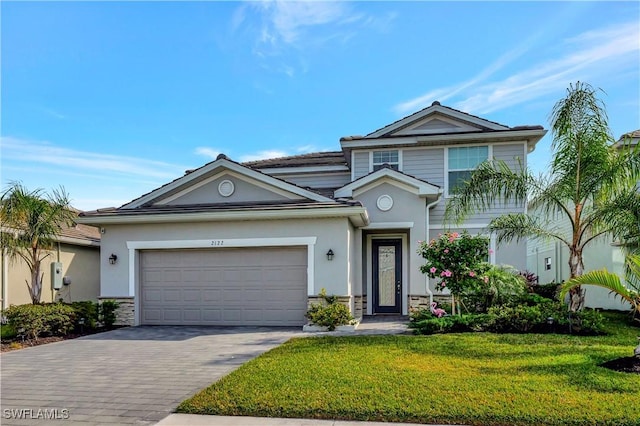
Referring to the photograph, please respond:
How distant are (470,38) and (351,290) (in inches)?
285

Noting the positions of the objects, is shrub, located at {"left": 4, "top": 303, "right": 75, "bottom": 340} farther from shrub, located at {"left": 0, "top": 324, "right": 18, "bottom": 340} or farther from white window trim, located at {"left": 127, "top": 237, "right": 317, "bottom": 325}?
white window trim, located at {"left": 127, "top": 237, "right": 317, "bottom": 325}

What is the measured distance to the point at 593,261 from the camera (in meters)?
16.0

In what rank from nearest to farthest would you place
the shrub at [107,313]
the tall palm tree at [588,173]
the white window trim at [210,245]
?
the tall palm tree at [588,173], the white window trim at [210,245], the shrub at [107,313]

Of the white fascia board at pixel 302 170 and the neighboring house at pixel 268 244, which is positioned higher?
the white fascia board at pixel 302 170

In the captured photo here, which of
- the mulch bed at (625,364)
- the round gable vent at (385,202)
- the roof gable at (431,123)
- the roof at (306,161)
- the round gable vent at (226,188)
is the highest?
the roof gable at (431,123)

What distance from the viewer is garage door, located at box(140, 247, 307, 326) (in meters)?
12.3

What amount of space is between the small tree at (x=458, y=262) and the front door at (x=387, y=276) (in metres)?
4.04

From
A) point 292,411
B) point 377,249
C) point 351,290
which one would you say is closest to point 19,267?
point 351,290

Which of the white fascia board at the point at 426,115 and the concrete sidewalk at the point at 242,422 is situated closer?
the concrete sidewalk at the point at 242,422

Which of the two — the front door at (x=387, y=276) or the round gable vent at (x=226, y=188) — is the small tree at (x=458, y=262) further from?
the round gable vent at (x=226, y=188)

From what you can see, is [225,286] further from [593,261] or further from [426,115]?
[593,261]

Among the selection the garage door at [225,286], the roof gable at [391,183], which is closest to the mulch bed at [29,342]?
the garage door at [225,286]

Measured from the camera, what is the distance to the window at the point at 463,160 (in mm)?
15297

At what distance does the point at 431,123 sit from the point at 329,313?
8.63m
